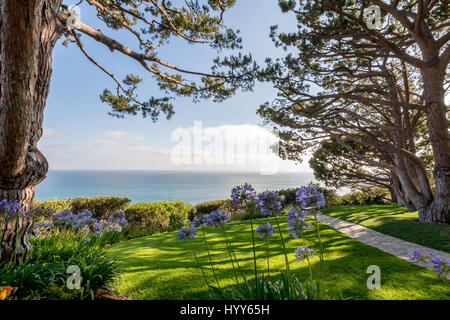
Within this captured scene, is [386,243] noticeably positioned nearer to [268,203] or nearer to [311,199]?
[311,199]

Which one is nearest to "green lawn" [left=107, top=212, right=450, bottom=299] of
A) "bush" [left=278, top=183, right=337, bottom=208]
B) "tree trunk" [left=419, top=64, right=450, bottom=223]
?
"tree trunk" [left=419, top=64, right=450, bottom=223]

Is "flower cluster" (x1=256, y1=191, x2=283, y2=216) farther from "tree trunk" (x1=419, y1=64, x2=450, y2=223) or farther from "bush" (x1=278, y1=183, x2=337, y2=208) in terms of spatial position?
"bush" (x1=278, y1=183, x2=337, y2=208)

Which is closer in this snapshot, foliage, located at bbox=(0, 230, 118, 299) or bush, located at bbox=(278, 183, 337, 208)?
foliage, located at bbox=(0, 230, 118, 299)

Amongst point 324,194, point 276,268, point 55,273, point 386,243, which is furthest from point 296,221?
point 324,194

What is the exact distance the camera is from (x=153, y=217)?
9.90 m

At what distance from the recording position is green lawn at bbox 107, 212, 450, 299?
2.75m

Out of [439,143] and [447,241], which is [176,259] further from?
[439,143]

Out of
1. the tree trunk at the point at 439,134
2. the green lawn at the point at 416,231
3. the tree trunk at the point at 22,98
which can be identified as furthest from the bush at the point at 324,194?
the tree trunk at the point at 22,98

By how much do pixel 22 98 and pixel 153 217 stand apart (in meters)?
8.70

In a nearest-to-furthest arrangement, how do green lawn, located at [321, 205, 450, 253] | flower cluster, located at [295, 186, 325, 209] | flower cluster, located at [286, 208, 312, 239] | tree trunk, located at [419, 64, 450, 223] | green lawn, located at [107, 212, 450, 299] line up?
flower cluster, located at [295, 186, 325, 209], flower cluster, located at [286, 208, 312, 239], green lawn, located at [107, 212, 450, 299], green lawn, located at [321, 205, 450, 253], tree trunk, located at [419, 64, 450, 223]

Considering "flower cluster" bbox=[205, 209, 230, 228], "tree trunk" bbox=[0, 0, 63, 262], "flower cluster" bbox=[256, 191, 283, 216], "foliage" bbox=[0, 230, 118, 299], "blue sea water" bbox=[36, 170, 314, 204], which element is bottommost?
"blue sea water" bbox=[36, 170, 314, 204]

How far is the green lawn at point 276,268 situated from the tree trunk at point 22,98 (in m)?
1.76

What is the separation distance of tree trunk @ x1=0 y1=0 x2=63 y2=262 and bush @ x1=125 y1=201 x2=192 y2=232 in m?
6.84

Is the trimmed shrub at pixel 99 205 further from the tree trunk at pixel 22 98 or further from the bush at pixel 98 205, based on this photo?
the tree trunk at pixel 22 98
